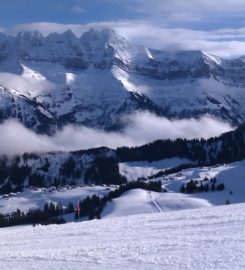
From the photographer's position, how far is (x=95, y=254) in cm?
2805

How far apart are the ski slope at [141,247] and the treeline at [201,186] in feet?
391

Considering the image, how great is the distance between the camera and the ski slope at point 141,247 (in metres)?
24.5

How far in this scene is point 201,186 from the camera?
161625 millimetres

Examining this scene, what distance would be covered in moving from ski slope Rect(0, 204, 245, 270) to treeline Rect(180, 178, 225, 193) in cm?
11915

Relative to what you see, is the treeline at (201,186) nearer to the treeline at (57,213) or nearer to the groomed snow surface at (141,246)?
the treeline at (57,213)

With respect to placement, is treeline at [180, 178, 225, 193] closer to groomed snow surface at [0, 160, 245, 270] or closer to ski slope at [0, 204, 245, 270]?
groomed snow surface at [0, 160, 245, 270]

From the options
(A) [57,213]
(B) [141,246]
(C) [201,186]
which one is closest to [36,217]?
→ (A) [57,213]

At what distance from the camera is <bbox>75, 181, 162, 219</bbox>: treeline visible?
141325 mm

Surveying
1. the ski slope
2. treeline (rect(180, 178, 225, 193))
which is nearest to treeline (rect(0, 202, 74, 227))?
treeline (rect(180, 178, 225, 193))

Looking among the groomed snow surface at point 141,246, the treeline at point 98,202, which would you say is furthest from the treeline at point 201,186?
the groomed snow surface at point 141,246

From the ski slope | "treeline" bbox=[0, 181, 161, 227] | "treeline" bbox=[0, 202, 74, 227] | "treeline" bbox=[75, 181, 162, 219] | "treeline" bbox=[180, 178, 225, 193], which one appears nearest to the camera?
the ski slope

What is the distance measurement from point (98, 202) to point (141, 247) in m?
131

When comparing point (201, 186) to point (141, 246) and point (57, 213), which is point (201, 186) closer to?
point (57, 213)

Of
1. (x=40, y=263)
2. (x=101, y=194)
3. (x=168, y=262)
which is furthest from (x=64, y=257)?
(x=101, y=194)
